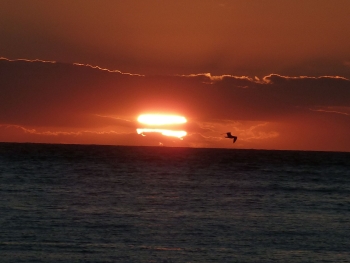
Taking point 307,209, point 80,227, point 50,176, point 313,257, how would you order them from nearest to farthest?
1. point 313,257
2. point 80,227
3. point 307,209
4. point 50,176

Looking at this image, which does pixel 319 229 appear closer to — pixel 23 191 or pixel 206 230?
pixel 206 230

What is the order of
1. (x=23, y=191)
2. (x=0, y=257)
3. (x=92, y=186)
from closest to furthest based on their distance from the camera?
(x=0, y=257) → (x=23, y=191) → (x=92, y=186)

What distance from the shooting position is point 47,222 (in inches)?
1607

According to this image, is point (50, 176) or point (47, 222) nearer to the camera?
point (47, 222)

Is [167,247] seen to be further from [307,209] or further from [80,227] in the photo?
[307,209]


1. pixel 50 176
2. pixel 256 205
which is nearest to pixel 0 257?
pixel 256 205

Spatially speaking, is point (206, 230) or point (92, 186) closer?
point (206, 230)

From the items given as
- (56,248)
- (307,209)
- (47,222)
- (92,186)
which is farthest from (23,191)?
(56,248)

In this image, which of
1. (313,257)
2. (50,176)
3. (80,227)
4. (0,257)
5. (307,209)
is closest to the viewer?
(0,257)

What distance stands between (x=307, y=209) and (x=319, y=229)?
10.2 meters

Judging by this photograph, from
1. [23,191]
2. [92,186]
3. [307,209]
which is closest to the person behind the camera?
[307,209]

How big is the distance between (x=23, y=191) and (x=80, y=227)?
2159 cm

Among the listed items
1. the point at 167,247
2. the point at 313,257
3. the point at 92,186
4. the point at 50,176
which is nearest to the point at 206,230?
the point at 167,247

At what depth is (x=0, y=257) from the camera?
3069 cm
